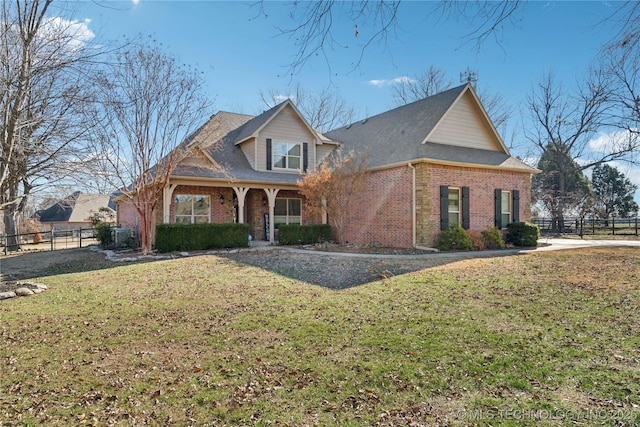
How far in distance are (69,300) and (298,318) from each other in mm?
4416

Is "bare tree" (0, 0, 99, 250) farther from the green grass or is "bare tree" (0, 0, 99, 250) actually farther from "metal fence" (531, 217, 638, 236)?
"metal fence" (531, 217, 638, 236)

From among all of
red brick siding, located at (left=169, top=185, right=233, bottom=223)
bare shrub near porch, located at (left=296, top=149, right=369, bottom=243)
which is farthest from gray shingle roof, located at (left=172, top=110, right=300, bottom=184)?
bare shrub near porch, located at (left=296, top=149, right=369, bottom=243)

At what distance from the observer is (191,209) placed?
52.9ft

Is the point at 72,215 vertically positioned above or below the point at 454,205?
above

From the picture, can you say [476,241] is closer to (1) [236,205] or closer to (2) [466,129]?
(2) [466,129]

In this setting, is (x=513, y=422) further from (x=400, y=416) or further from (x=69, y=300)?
(x=69, y=300)

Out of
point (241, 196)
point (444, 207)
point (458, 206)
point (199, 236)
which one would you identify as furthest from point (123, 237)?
point (458, 206)

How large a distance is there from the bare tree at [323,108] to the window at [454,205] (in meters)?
19.1

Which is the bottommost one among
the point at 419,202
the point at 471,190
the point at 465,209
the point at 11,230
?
the point at 11,230

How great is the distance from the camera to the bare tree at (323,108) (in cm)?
3181

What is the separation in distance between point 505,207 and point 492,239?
2.18 m

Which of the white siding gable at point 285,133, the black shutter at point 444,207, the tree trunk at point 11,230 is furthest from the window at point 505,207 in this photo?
the tree trunk at point 11,230

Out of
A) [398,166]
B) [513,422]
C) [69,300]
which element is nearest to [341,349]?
[513,422]

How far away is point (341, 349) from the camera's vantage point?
438cm
